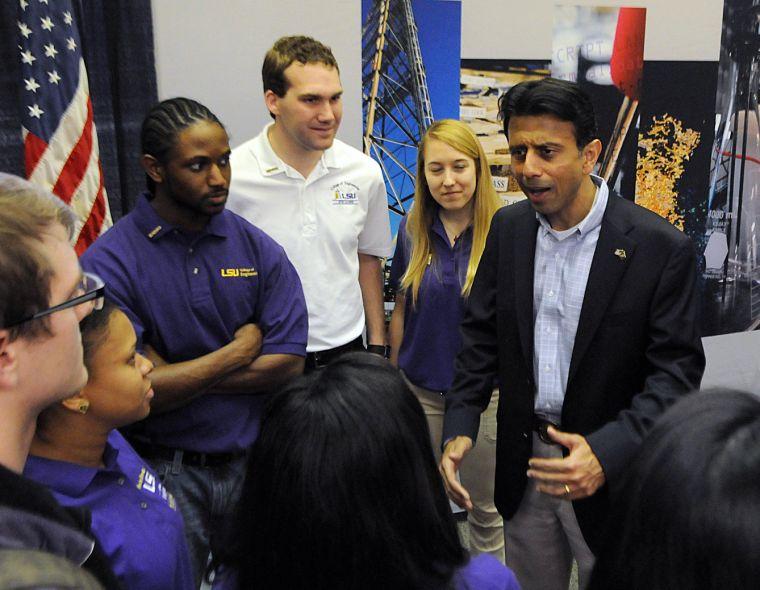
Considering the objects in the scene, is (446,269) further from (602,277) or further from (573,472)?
(573,472)

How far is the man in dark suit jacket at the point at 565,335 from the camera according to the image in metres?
1.60

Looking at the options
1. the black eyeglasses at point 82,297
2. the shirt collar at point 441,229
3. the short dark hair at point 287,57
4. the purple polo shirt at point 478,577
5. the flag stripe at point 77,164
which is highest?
the short dark hair at point 287,57

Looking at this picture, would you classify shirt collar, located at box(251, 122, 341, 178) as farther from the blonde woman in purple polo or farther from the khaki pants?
the khaki pants

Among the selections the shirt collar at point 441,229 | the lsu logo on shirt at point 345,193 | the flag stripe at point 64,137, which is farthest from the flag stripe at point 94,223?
the shirt collar at point 441,229

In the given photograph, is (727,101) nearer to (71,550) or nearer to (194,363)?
(194,363)

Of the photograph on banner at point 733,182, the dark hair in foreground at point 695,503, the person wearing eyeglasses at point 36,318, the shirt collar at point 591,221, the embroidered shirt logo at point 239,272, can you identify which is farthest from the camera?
the photograph on banner at point 733,182

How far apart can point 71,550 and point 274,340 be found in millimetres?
1313

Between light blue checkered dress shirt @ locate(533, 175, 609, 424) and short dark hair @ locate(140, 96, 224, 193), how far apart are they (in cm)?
101

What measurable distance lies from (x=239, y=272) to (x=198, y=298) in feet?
0.47

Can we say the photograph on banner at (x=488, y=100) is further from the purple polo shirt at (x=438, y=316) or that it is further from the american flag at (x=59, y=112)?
A: the american flag at (x=59, y=112)

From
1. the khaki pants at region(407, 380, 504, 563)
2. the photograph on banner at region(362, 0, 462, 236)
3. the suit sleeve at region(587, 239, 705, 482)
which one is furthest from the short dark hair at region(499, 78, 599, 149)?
the photograph on banner at region(362, 0, 462, 236)

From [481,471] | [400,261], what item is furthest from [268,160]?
[481,471]

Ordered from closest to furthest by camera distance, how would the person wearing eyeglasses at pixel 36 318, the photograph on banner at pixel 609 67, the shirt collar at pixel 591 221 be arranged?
the person wearing eyeglasses at pixel 36 318, the shirt collar at pixel 591 221, the photograph on banner at pixel 609 67

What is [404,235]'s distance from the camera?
2709 mm
